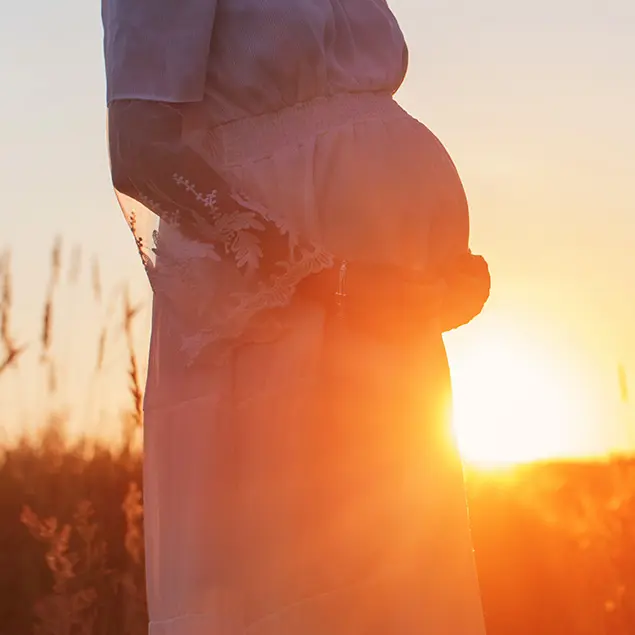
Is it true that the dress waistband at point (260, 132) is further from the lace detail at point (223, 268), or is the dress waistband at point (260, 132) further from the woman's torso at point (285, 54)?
the lace detail at point (223, 268)

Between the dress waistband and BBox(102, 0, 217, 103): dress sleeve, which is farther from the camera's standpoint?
the dress waistband

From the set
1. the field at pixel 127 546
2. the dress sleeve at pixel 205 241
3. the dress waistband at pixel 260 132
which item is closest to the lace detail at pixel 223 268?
the dress sleeve at pixel 205 241

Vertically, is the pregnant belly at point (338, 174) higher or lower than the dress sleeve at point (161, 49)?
lower

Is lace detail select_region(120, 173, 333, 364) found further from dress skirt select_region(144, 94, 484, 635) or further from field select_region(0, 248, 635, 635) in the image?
field select_region(0, 248, 635, 635)

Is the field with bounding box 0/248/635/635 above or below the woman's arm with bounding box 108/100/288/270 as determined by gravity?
below

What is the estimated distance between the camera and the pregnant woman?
195cm

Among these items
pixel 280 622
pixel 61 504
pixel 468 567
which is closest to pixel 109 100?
pixel 280 622

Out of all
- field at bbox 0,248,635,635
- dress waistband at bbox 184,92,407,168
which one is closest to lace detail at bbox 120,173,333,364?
dress waistband at bbox 184,92,407,168

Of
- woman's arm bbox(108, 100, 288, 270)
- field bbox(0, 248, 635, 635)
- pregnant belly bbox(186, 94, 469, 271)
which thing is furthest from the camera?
field bbox(0, 248, 635, 635)

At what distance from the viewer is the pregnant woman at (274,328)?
195cm

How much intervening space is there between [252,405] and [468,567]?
0.52 meters

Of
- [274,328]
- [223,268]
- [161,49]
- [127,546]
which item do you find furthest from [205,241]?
[127,546]

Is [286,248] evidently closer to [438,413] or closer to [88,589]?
[438,413]

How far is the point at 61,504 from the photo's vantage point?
3.80 m
